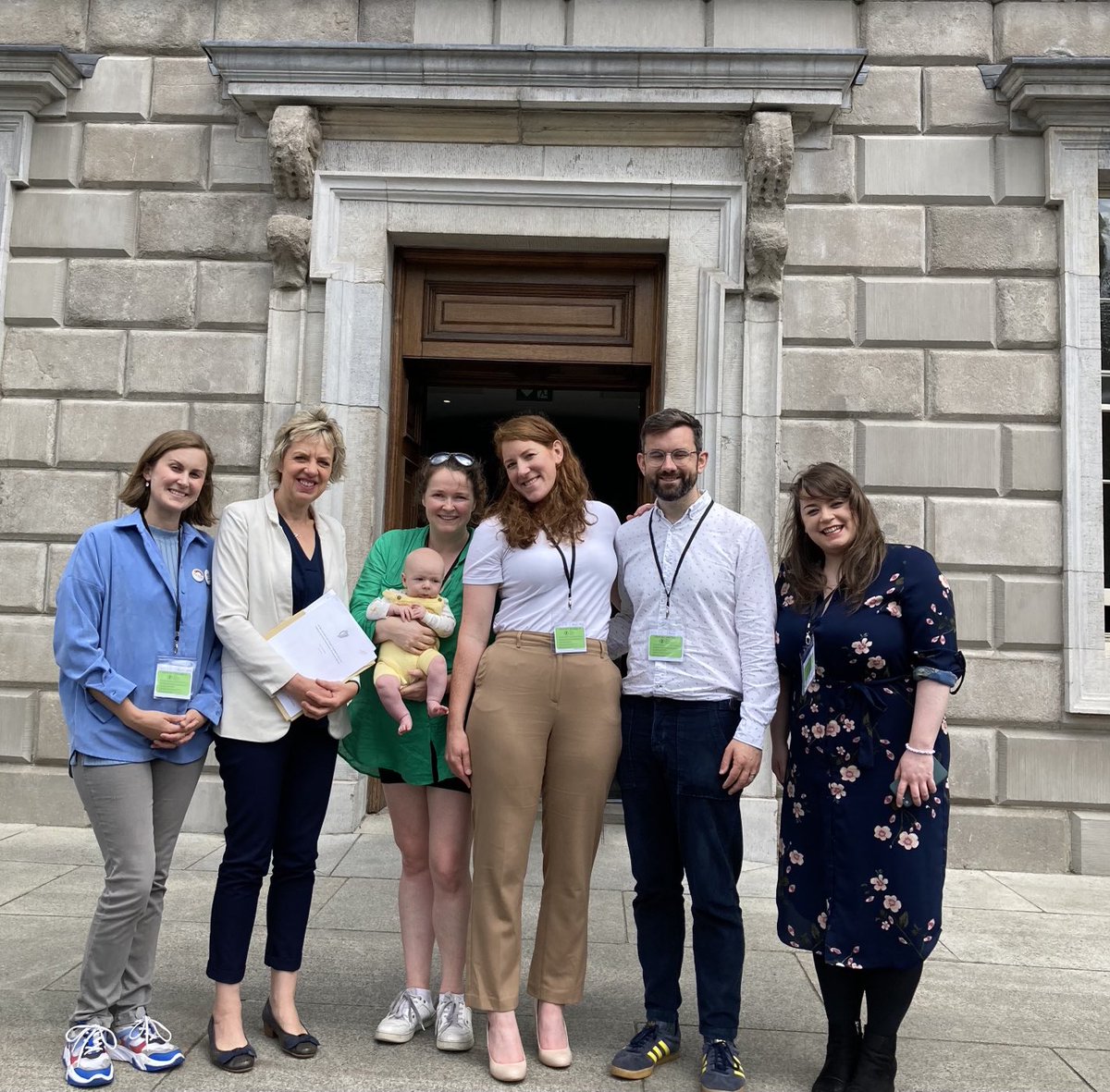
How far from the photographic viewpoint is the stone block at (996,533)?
6.34 meters

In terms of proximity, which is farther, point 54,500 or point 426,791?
point 54,500

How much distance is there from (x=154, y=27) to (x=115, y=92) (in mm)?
522

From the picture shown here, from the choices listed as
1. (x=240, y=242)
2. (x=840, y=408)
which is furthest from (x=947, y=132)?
(x=240, y=242)

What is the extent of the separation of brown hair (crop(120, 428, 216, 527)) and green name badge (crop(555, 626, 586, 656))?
132 cm

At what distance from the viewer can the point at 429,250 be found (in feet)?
22.7

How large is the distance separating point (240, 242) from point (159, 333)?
813 mm

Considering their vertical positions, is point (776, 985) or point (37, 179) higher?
point (37, 179)

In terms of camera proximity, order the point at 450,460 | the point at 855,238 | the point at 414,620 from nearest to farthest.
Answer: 1. the point at 414,620
2. the point at 450,460
3. the point at 855,238

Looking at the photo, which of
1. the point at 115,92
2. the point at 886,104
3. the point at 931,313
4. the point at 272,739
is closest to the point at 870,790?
the point at 272,739

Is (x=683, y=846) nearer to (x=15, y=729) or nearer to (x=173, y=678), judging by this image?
(x=173, y=678)

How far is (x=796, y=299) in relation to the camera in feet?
21.6

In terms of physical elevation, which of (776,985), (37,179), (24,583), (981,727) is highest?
(37,179)

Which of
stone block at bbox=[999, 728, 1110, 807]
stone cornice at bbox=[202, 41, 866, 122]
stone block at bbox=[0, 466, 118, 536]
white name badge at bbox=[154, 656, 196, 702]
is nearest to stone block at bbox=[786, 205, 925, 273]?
stone cornice at bbox=[202, 41, 866, 122]

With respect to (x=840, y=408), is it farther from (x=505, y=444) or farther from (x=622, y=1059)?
(x=622, y=1059)
